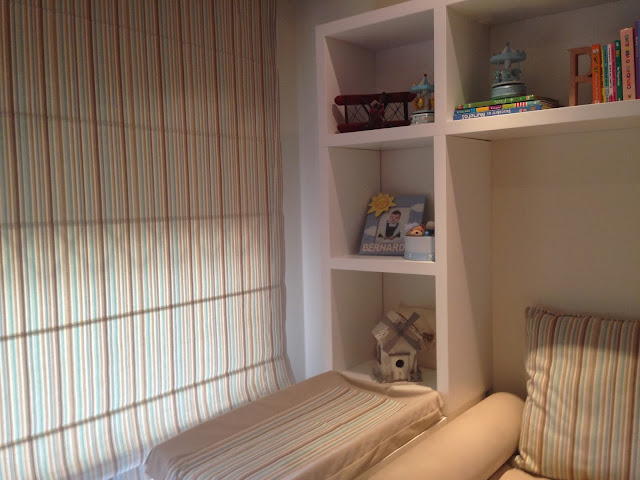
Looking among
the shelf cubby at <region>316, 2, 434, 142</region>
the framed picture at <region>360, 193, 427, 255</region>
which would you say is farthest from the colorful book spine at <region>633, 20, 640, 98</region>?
the framed picture at <region>360, 193, 427, 255</region>

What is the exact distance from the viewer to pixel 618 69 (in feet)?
4.83

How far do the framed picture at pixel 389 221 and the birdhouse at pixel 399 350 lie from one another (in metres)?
0.27

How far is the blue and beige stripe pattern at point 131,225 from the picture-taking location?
1.55 metres

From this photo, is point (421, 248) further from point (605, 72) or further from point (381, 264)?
point (605, 72)

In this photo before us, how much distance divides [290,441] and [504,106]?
114cm

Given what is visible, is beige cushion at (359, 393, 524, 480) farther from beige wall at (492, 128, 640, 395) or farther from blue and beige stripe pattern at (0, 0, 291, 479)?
blue and beige stripe pattern at (0, 0, 291, 479)

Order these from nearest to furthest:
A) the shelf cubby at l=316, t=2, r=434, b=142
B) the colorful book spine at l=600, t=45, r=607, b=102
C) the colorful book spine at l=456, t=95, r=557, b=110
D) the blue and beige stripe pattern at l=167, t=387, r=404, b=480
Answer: the blue and beige stripe pattern at l=167, t=387, r=404, b=480 → the colorful book spine at l=600, t=45, r=607, b=102 → the colorful book spine at l=456, t=95, r=557, b=110 → the shelf cubby at l=316, t=2, r=434, b=142

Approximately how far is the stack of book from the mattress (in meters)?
0.89

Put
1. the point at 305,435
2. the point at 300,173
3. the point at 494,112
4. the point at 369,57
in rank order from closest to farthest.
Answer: the point at 305,435, the point at 494,112, the point at 369,57, the point at 300,173

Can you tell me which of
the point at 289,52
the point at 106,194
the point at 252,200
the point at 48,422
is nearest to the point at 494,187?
the point at 252,200

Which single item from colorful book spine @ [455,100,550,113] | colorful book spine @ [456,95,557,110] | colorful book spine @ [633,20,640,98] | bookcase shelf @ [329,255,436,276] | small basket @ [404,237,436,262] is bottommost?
bookcase shelf @ [329,255,436,276]

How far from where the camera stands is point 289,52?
8.18 feet

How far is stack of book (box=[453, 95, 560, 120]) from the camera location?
160 centimetres

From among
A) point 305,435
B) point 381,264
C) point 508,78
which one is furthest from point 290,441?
point 508,78
